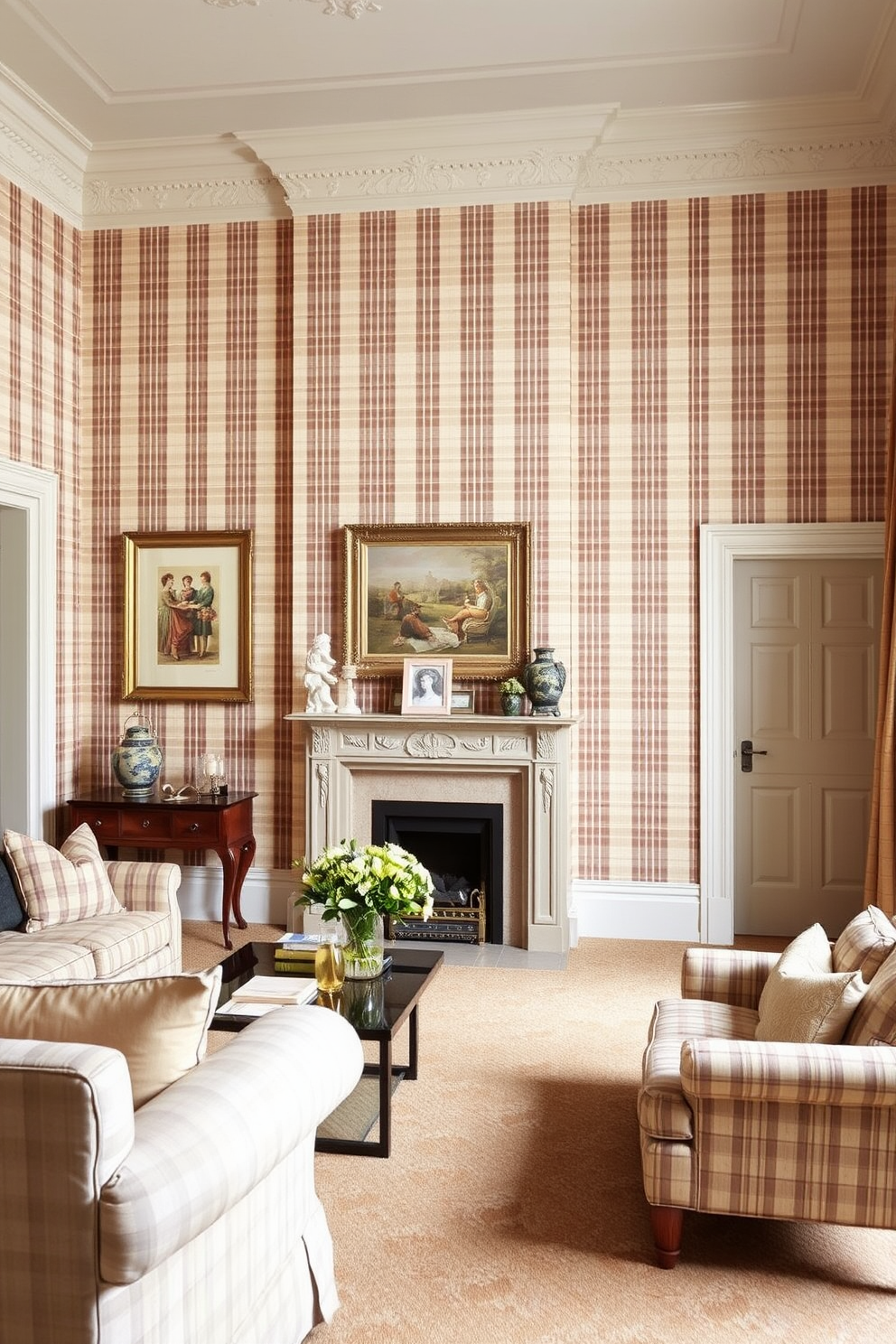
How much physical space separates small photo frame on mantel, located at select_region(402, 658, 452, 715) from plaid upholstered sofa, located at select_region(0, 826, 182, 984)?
169cm

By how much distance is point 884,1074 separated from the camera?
2.54m

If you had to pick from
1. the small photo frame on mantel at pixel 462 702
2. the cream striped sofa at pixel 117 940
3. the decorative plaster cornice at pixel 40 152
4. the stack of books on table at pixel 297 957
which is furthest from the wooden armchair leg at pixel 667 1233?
the decorative plaster cornice at pixel 40 152

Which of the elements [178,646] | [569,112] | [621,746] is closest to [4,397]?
[178,646]

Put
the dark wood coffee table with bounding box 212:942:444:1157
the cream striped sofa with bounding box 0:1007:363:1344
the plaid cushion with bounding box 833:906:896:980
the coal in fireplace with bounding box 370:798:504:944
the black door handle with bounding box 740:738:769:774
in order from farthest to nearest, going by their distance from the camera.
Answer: the black door handle with bounding box 740:738:769:774 < the coal in fireplace with bounding box 370:798:504:944 < the dark wood coffee table with bounding box 212:942:444:1157 < the plaid cushion with bounding box 833:906:896:980 < the cream striped sofa with bounding box 0:1007:363:1344

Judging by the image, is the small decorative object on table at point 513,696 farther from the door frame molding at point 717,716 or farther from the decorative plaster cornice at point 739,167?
the decorative plaster cornice at point 739,167

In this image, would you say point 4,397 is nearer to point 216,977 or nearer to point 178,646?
point 178,646

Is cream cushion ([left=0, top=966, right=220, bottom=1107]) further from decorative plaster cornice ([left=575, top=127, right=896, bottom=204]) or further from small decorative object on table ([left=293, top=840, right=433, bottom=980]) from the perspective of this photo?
decorative plaster cornice ([left=575, top=127, right=896, bottom=204])

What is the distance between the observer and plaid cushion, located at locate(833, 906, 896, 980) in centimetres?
307

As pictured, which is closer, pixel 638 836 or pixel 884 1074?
pixel 884 1074

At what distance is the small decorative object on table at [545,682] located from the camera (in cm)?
573

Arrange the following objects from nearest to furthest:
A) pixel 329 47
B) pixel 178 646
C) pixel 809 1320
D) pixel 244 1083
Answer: pixel 244 1083, pixel 809 1320, pixel 329 47, pixel 178 646

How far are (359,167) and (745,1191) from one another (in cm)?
551

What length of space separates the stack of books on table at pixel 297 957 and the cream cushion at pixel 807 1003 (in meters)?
1.60

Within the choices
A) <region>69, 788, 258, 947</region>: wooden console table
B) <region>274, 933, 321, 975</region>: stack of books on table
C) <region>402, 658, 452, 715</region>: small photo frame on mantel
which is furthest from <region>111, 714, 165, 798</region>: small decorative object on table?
<region>274, 933, 321, 975</region>: stack of books on table
